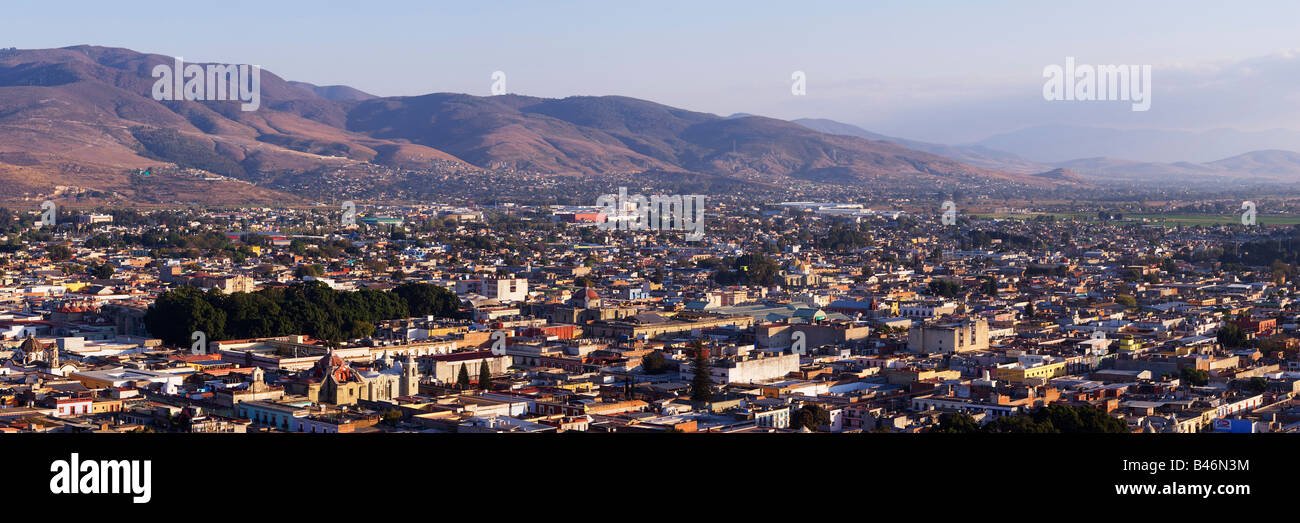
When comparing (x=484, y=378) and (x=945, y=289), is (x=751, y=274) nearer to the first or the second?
(x=945, y=289)

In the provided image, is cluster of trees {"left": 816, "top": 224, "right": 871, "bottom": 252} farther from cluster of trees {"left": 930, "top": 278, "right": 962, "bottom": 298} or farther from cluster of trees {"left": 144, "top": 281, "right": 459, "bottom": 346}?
cluster of trees {"left": 144, "top": 281, "right": 459, "bottom": 346}

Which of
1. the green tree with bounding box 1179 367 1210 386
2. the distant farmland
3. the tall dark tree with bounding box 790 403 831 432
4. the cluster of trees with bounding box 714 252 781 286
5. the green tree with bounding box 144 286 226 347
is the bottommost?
the tall dark tree with bounding box 790 403 831 432

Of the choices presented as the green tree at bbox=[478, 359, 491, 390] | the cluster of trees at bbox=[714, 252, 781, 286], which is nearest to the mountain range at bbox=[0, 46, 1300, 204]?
the cluster of trees at bbox=[714, 252, 781, 286]

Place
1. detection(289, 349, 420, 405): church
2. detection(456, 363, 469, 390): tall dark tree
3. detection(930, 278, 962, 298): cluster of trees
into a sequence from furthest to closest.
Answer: detection(930, 278, 962, 298): cluster of trees, detection(456, 363, 469, 390): tall dark tree, detection(289, 349, 420, 405): church

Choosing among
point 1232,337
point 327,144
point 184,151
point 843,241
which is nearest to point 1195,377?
point 1232,337

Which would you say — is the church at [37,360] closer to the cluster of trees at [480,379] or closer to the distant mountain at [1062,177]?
the cluster of trees at [480,379]

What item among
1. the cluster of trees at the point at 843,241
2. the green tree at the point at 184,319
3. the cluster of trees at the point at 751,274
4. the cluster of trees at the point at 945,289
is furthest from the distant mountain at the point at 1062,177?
the green tree at the point at 184,319
